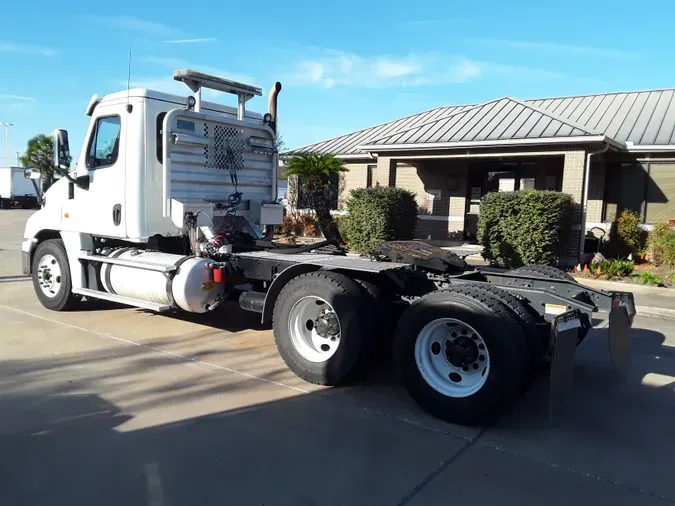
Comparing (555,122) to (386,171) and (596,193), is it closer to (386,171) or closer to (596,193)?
(596,193)

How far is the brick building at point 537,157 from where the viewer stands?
1409cm

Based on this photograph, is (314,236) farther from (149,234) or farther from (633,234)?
(149,234)

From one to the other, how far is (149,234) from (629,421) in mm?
5696

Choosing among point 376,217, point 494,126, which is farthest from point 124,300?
point 494,126

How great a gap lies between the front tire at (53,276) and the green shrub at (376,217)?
798 centimetres

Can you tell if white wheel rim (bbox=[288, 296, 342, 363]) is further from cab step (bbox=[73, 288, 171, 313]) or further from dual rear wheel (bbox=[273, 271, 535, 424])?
cab step (bbox=[73, 288, 171, 313])

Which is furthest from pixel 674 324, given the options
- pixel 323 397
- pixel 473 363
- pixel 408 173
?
pixel 408 173

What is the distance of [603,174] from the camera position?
52.8ft

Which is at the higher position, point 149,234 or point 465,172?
point 465,172

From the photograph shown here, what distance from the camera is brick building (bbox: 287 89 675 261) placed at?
555 inches

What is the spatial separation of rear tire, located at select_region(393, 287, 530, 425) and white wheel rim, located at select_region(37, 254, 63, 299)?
18.8 ft

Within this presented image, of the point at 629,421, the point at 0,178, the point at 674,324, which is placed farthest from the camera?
the point at 0,178

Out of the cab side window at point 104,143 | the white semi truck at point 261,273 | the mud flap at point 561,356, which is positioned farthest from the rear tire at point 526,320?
the cab side window at point 104,143

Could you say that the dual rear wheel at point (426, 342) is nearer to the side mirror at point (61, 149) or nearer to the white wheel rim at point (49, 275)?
the side mirror at point (61, 149)
